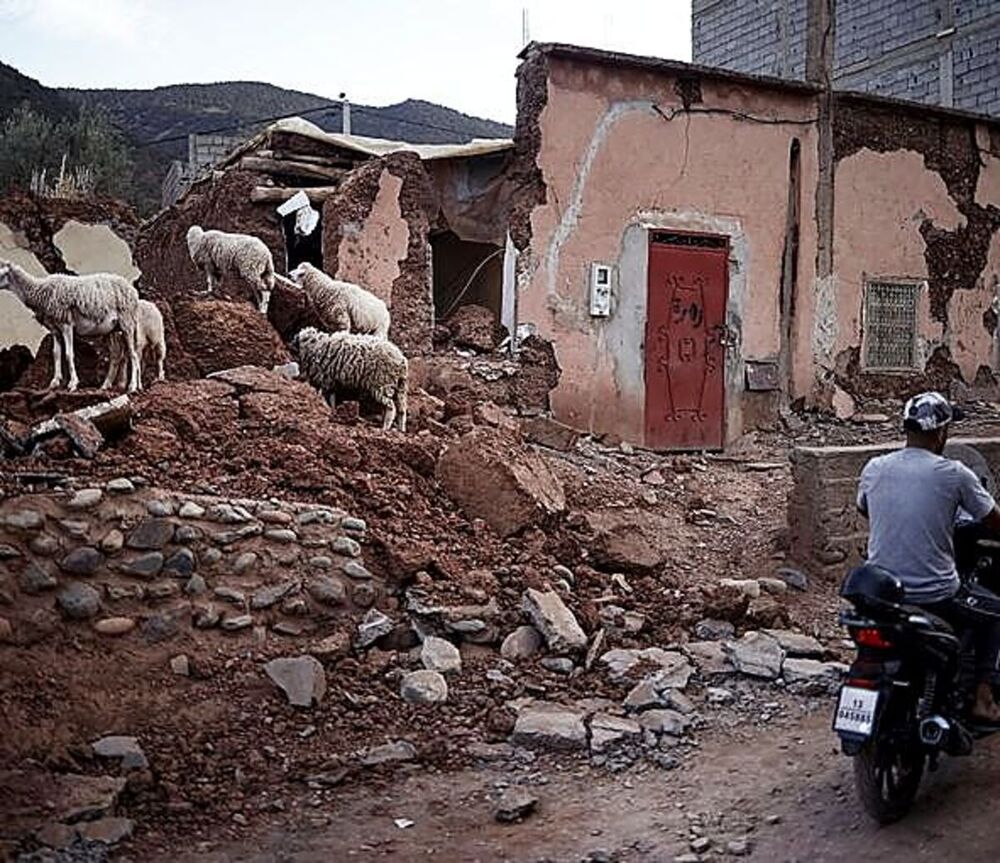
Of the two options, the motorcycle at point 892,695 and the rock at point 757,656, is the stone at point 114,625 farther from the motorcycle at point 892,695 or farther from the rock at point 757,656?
the motorcycle at point 892,695

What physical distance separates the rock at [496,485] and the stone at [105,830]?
308cm

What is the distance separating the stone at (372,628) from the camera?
18.6 feet

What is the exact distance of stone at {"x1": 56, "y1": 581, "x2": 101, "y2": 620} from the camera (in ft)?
17.2

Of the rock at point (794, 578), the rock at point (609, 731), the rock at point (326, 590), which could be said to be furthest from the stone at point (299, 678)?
the rock at point (794, 578)

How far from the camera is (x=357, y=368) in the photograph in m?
7.93

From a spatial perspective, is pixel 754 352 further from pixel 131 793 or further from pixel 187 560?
pixel 131 793

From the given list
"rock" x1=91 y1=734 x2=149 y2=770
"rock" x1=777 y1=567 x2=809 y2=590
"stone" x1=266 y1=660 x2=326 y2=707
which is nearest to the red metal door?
"rock" x1=777 y1=567 x2=809 y2=590

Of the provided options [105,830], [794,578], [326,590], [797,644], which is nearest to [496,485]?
[326,590]

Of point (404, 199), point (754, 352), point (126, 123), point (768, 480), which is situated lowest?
point (768, 480)

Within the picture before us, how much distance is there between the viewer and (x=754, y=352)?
12453 millimetres

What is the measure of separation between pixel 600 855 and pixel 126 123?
1488 inches

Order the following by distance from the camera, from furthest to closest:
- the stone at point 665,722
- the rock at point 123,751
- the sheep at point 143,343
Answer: the sheep at point 143,343 → the stone at point 665,722 → the rock at point 123,751

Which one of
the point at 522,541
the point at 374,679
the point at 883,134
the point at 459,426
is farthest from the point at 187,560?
the point at 883,134

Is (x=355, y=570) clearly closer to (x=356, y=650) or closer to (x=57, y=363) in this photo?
(x=356, y=650)
